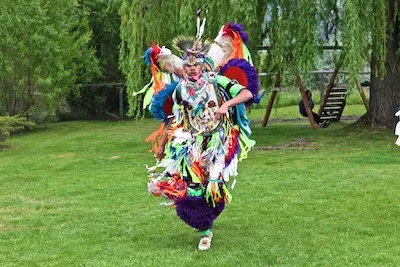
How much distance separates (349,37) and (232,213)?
484 cm

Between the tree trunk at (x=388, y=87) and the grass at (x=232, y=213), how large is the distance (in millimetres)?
466

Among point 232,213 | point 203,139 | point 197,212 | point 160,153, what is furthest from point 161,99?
point 232,213

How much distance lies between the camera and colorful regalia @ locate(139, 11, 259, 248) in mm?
5277

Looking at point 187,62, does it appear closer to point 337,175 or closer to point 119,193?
point 119,193

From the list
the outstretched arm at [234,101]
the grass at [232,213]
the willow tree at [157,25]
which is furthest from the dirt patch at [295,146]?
the outstretched arm at [234,101]

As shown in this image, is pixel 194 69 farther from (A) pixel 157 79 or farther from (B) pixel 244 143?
(B) pixel 244 143

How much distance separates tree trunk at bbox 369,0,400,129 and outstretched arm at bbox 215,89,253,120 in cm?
698

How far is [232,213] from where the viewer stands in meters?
6.57

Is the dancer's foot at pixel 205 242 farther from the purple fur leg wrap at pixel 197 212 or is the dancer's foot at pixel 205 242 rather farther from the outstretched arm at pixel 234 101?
the outstretched arm at pixel 234 101

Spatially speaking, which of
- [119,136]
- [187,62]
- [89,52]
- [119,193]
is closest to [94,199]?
[119,193]

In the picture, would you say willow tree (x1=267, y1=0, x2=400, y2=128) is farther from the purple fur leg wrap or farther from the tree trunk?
the purple fur leg wrap

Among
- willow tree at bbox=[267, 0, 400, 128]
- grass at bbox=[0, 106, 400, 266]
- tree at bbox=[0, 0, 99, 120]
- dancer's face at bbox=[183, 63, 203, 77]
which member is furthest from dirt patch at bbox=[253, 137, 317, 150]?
tree at bbox=[0, 0, 99, 120]

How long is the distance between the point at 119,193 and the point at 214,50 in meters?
3.02

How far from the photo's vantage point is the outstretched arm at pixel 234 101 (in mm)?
5117
